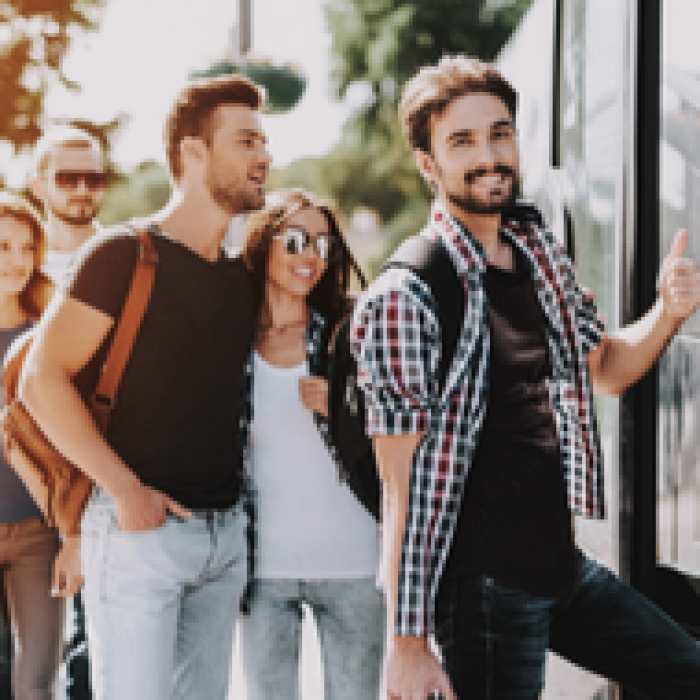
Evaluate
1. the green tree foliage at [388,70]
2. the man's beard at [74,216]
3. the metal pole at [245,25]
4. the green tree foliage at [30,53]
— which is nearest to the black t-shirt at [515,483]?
the man's beard at [74,216]

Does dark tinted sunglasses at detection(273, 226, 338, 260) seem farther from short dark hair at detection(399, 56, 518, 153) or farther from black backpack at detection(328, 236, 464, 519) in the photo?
short dark hair at detection(399, 56, 518, 153)

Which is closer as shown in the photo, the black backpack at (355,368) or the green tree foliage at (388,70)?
the black backpack at (355,368)

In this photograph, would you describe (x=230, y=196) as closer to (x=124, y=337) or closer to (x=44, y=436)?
(x=124, y=337)

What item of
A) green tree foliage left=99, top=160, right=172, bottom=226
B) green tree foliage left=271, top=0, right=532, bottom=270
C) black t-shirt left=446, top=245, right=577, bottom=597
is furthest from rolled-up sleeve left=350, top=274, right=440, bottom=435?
green tree foliage left=99, top=160, right=172, bottom=226

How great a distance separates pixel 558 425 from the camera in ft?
7.10

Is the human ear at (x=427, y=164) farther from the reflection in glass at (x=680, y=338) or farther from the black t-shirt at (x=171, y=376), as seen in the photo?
the reflection in glass at (x=680, y=338)

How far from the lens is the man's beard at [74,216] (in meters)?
3.49

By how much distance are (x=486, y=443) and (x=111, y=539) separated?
0.94 metres

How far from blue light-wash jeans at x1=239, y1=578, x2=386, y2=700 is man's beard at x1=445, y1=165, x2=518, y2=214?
42.2 inches

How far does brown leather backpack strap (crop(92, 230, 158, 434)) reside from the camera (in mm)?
2375

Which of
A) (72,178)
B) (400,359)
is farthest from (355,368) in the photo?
(72,178)

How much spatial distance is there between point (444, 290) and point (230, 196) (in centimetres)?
78

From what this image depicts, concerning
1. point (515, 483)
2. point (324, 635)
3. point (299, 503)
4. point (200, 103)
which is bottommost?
point (324, 635)

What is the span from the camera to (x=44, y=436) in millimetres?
2574
